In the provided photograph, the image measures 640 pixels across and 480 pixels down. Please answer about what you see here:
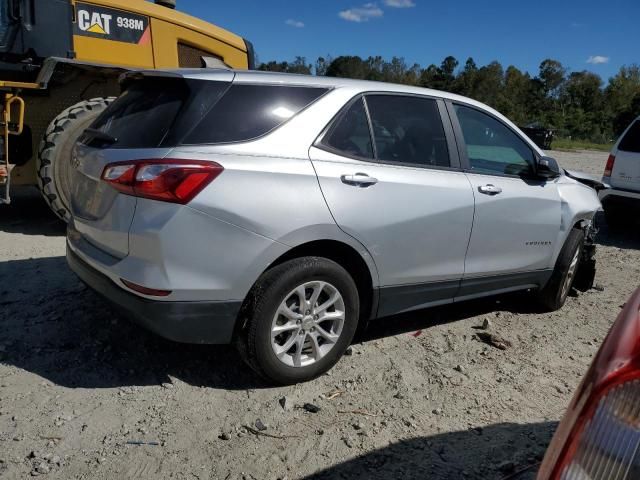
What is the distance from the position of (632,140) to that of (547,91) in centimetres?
6524

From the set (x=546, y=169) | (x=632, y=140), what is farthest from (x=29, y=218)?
(x=632, y=140)

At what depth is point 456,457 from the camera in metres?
2.81

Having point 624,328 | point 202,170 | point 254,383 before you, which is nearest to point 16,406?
point 254,383

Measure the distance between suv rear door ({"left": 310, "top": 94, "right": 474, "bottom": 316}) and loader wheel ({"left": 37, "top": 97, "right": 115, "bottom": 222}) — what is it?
3451 millimetres

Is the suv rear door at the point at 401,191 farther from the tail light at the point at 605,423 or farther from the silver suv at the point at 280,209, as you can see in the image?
the tail light at the point at 605,423

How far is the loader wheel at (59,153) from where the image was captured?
576 centimetres

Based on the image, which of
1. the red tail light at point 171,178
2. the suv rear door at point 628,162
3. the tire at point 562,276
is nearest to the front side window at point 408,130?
the red tail light at point 171,178

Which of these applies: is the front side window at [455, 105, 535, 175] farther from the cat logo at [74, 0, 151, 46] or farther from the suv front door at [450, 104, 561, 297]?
the cat logo at [74, 0, 151, 46]

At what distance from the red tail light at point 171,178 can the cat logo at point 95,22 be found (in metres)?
4.27

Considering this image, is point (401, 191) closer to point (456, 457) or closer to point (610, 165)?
point (456, 457)

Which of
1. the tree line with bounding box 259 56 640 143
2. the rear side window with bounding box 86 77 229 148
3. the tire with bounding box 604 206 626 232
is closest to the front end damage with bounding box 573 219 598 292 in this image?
the tire with bounding box 604 206 626 232

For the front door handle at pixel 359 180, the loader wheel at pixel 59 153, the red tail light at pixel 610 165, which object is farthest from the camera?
the red tail light at pixel 610 165

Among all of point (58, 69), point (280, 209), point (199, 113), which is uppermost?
point (58, 69)

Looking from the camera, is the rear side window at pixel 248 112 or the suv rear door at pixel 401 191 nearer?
the rear side window at pixel 248 112
